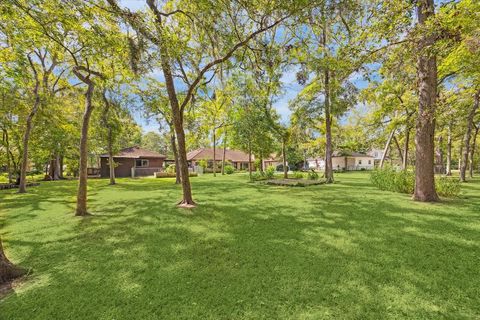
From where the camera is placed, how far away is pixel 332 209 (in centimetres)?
747

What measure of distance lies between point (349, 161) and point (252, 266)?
47.6 metres

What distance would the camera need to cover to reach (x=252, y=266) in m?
3.72

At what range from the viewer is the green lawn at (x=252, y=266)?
105 inches

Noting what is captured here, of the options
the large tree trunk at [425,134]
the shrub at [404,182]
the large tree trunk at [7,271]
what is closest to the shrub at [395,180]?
the shrub at [404,182]

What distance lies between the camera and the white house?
42.7m

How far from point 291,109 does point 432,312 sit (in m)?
16.9

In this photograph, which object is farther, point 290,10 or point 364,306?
point 290,10

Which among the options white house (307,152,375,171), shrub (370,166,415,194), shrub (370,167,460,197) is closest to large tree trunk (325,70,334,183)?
shrub (370,167,460,197)

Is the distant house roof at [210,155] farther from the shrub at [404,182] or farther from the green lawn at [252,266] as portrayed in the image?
the green lawn at [252,266]

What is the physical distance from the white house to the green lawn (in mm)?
37944

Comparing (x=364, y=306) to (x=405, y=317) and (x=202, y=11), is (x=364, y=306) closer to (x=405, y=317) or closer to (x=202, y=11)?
(x=405, y=317)

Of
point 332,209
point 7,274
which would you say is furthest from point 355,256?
point 7,274

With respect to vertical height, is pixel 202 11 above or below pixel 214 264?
above

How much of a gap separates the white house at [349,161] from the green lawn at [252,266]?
3794cm
